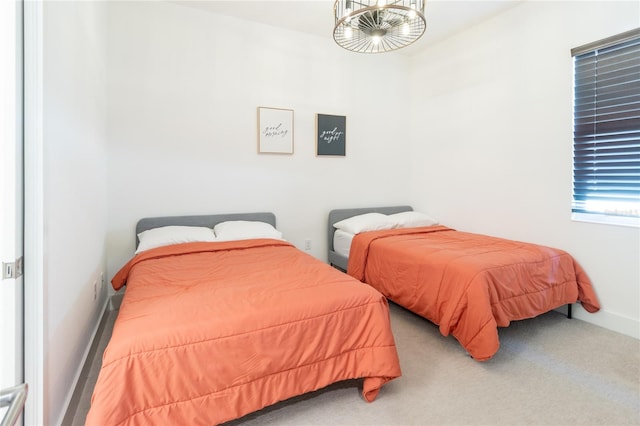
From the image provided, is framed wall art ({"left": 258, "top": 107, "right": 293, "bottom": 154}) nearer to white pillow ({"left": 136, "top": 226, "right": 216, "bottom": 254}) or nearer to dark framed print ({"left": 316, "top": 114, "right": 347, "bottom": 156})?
dark framed print ({"left": 316, "top": 114, "right": 347, "bottom": 156})

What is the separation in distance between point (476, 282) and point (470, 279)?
0.04m

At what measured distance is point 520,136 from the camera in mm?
3137

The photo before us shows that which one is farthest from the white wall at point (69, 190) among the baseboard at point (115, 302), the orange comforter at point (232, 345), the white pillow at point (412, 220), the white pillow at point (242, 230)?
the white pillow at point (412, 220)

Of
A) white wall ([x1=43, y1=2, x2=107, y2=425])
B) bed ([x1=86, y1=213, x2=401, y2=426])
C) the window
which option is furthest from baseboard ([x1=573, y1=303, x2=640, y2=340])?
white wall ([x1=43, y1=2, x2=107, y2=425])

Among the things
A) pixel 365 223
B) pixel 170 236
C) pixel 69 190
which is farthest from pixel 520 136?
pixel 69 190

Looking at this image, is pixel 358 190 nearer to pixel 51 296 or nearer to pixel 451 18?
pixel 451 18

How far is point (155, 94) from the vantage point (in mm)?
3018

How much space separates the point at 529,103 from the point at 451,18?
1.18 meters

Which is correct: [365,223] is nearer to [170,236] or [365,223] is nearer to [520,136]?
[520,136]

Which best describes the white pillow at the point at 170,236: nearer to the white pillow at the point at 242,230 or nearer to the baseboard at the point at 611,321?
the white pillow at the point at 242,230

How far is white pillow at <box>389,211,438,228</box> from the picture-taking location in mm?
3723

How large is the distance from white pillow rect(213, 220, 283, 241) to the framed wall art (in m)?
0.83

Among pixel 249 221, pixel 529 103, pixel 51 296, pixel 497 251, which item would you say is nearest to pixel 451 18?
pixel 529 103

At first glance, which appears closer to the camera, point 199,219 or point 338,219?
point 199,219
